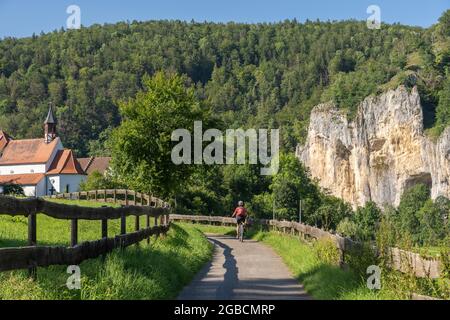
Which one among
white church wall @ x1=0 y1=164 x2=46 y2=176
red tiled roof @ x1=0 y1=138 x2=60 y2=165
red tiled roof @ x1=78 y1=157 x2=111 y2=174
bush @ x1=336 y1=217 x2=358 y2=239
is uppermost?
red tiled roof @ x1=0 y1=138 x2=60 y2=165

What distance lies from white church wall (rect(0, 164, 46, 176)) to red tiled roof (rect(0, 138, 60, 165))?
25.3 inches

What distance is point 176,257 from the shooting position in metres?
12.0

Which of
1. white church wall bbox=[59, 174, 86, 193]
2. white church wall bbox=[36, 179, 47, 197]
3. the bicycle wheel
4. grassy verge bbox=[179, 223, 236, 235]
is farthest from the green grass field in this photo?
white church wall bbox=[36, 179, 47, 197]

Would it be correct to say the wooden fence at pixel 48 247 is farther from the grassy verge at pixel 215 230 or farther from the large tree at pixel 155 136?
the large tree at pixel 155 136

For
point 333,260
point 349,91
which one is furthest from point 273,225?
point 349,91

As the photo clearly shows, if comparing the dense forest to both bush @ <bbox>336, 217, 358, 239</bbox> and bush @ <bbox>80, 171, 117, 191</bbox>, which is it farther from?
bush @ <bbox>80, 171, 117, 191</bbox>

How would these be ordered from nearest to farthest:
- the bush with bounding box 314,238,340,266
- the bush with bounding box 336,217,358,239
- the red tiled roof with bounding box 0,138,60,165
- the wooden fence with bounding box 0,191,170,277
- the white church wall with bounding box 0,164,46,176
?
the wooden fence with bounding box 0,191,170,277 < the bush with bounding box 314,238,340,266 < the bush with bounding box 336,217,358,239 < the white church wall with bounding box 0,164,46,176 < the red tiled roof with bounding box 0,138,60,165

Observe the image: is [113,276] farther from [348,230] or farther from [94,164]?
[94,164]

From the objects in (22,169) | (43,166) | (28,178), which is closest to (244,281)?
(43,166)

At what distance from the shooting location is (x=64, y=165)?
9325 centimetres

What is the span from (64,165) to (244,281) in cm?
8611

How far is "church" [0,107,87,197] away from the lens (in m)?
92.4
